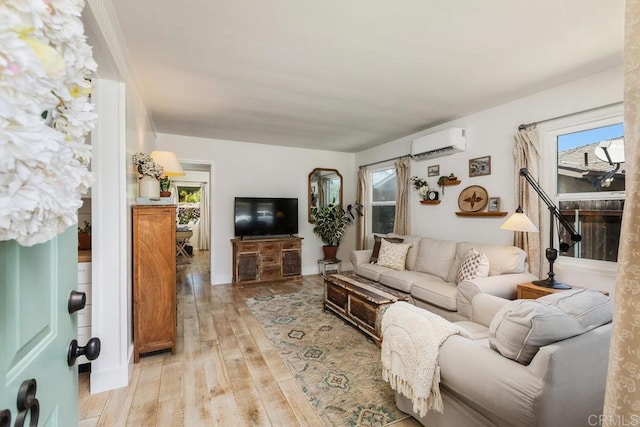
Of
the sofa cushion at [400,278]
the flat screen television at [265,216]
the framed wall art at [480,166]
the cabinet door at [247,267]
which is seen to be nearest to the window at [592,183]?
the framed wall art at [480,166]

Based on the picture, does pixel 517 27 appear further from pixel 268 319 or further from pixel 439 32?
pixel 268 319

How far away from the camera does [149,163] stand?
97.1 inches

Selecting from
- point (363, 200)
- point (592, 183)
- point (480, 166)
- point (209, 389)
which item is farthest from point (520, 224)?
point (363, 200)

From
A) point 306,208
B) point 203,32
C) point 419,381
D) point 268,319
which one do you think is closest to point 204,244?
point 306,208

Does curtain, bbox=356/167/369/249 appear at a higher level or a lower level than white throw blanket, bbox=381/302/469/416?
higher

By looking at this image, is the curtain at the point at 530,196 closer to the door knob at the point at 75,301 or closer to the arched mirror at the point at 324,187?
the arched mirror at the point at 324,187

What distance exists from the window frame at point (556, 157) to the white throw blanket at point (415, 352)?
2.08 m

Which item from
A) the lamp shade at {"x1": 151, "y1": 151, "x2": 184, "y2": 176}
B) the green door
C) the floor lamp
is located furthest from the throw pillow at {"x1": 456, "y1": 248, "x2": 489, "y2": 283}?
the lamp shade at {"x1": 151, "y1": 151, "x2": 184, "y2": 176}

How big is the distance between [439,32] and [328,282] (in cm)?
267

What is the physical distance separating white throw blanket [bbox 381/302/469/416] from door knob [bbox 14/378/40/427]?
1.42m

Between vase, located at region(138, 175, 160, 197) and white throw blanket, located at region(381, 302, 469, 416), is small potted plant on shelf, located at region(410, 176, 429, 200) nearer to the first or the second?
white throw blanket, located at region(381, 302, 469, 416)

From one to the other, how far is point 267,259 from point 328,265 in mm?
1306

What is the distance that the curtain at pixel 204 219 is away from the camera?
29.3ft

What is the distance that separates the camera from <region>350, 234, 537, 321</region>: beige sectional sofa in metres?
2.67
